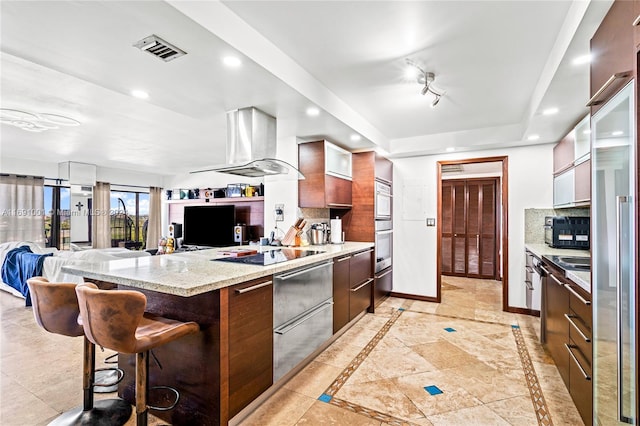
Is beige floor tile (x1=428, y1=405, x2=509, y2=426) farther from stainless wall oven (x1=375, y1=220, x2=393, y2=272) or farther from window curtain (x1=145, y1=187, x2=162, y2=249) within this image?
window curtain (x1=145, y1=187, x2=162, y2=249)

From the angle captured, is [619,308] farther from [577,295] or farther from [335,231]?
[335,231]

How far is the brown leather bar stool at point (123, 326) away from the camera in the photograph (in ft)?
4.71

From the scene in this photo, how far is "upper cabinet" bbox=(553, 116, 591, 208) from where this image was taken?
272 centimetres

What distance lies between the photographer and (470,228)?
6.30m

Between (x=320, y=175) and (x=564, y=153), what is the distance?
105 inches

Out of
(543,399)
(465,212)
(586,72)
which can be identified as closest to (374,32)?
(586,72)

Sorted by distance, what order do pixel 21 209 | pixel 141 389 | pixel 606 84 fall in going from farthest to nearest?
pixel 21 209 < pixel 141 389 < pixel 606 84

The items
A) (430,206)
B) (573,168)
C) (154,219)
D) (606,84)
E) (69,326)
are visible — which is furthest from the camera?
(154,219)

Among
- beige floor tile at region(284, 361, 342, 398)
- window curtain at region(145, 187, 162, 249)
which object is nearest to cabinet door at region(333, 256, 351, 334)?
beige floor tile at region(284, 361, 342, 398)

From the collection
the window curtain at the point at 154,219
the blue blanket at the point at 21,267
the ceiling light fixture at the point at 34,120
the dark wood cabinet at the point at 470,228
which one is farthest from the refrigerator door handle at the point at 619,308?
the window curtain at the point at 154,219

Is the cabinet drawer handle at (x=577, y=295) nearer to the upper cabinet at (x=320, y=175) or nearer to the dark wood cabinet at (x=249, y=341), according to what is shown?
the dark wood cabinet at (x=249, y=341)

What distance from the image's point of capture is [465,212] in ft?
20.9

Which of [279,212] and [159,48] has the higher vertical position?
[159,48]

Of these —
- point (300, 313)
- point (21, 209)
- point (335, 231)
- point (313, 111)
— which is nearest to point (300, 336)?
point (300, 313)
